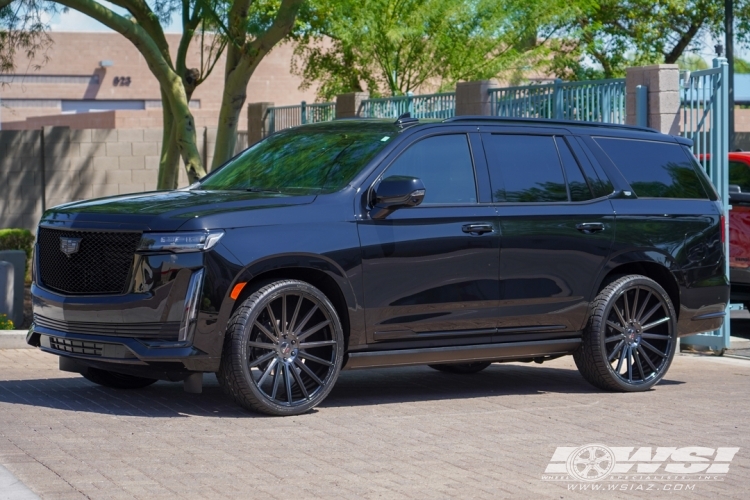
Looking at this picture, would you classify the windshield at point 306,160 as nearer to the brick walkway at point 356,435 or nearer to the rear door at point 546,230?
the rear door at point 546,230

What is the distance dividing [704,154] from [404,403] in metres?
5.05

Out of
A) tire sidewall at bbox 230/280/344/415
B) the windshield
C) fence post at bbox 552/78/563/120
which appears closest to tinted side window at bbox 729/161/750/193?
fence post at bbox 552/78/563/120

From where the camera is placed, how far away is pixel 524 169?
9062 millimetres

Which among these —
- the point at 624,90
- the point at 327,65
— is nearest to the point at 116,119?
the point at 327,65

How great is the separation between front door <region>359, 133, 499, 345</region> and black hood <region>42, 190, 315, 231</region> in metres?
0.68

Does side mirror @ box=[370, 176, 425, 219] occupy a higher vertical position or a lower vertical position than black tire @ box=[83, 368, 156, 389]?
higher

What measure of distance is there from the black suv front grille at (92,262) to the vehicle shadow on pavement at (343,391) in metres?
0.83

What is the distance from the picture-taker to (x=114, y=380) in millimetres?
8906

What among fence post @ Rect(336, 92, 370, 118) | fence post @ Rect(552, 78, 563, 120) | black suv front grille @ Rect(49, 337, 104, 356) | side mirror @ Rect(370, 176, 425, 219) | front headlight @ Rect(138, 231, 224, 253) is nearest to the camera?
front headlight @ Rect(138, 231, 224, 253)

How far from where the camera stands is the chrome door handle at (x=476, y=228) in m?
8.53

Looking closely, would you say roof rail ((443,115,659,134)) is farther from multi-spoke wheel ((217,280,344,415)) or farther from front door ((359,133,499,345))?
multi-spoke wheel ((217,280,344,415))

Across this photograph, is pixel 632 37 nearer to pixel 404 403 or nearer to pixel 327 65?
pixel 327 65

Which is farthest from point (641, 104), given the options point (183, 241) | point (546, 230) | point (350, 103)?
point (350, 103)

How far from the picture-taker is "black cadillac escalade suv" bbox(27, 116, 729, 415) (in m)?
7.65
